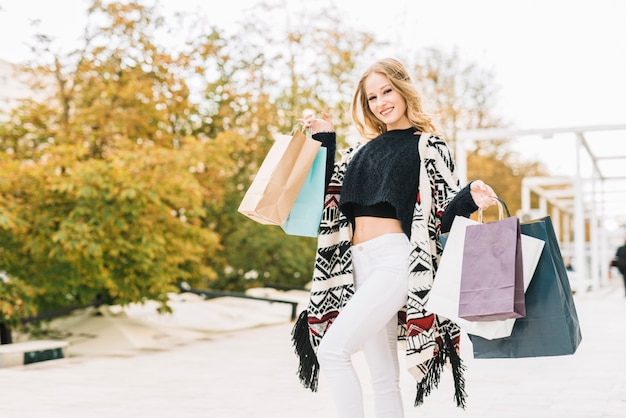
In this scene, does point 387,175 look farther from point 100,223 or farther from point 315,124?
point 100,223

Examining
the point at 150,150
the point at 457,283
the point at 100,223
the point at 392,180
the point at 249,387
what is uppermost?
the point at 150,150

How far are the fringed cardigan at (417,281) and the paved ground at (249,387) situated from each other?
5.78 ft

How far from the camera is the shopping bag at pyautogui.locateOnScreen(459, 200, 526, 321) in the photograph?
3.02 metres

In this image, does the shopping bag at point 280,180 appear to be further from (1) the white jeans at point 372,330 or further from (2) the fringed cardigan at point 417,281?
(1) the white jeans at point 372,330

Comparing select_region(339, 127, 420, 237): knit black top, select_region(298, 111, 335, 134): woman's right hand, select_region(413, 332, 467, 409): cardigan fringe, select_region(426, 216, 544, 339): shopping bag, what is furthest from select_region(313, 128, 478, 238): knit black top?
select_region(413, 332, 467, 409): cardigan fringe

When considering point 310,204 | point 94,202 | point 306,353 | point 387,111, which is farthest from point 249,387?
point 94,202

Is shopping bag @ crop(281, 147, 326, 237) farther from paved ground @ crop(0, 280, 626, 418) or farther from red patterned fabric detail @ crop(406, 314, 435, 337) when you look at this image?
paved ground @ crop(0, 280, 626, 418)

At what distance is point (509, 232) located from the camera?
122 inches

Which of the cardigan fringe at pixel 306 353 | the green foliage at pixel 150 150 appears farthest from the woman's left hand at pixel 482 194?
the cardigan fringe at pixel 306 353

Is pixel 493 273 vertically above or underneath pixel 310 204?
underneath

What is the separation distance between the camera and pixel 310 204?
3.53 m

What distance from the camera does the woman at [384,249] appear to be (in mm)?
3158

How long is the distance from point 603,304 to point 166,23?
9825 mm

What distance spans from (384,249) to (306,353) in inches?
25.3
